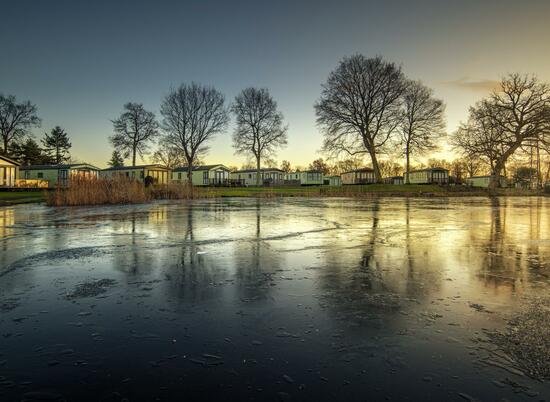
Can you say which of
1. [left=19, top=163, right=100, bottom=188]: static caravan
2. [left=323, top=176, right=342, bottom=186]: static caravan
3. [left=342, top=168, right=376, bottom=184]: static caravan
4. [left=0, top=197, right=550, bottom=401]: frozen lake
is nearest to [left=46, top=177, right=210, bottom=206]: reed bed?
[left=0, top=197, right=550, bottom=401]: frozen lake

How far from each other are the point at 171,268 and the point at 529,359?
4.44m

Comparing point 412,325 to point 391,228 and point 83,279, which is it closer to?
point 83,279

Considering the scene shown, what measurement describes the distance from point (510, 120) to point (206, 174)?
1836 inches

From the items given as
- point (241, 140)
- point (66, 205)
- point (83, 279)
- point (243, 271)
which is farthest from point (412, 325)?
point (241, 140)

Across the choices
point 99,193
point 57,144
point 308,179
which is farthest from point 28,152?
point 99,193

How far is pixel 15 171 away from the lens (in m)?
46.0

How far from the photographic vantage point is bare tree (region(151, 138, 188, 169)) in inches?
2143

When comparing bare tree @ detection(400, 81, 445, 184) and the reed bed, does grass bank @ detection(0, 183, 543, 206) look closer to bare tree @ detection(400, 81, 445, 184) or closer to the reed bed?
the reed bed

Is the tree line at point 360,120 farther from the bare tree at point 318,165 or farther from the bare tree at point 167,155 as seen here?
the bare tree at point 318,165

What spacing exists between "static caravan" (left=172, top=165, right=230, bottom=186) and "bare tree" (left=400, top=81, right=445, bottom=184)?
31861mm

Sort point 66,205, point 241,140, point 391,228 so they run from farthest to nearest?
point 241,140 < point 66,205 < point 391,228

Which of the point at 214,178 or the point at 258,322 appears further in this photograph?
the point at 214,178

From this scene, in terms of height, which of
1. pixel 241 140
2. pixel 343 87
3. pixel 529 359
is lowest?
pixel 529 359

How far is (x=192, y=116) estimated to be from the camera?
178 feet
